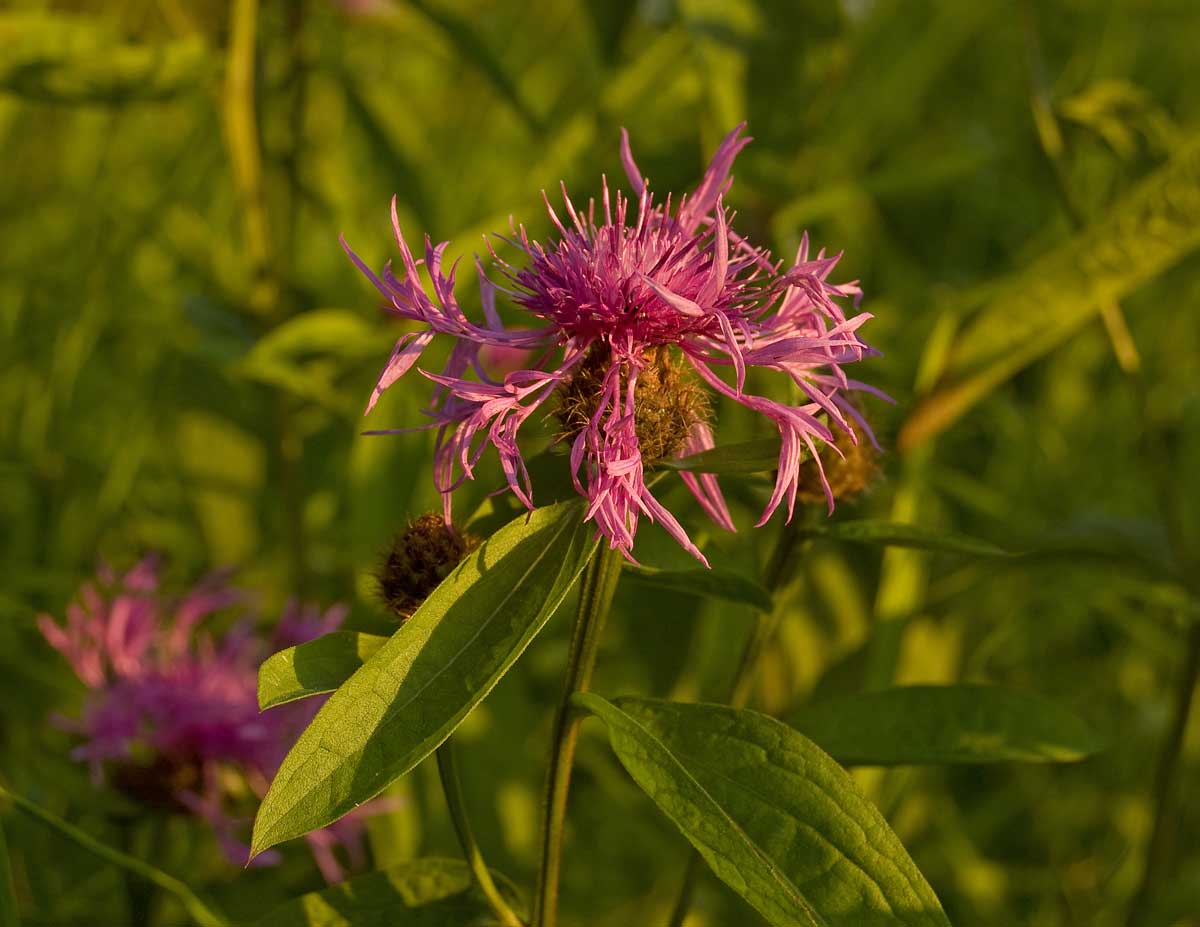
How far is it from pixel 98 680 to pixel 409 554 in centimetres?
67

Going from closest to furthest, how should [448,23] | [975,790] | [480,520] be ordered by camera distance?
1. [480,520]
2. [448,23]
3. [975,790]

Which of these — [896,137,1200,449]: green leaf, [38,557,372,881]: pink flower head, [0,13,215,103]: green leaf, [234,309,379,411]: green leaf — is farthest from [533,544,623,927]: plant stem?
[0,13,215,103]: green leaf

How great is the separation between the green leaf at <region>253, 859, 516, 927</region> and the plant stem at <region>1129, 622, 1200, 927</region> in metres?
0.80

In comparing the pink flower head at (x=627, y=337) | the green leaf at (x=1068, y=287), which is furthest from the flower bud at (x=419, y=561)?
the green leaf at (x=1068, y=287)

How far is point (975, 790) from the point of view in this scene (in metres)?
1.87

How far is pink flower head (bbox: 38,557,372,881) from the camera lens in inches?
47.4

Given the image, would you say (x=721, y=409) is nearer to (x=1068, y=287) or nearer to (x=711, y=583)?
(x=1068, y=287)

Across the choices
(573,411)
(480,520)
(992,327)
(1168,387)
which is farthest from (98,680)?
(1168,387)

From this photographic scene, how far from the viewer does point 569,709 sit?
702mm

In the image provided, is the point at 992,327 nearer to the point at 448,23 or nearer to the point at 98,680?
the point at 448,23

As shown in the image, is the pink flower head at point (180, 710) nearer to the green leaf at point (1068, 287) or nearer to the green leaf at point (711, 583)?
the green leaf at point (711, 583)

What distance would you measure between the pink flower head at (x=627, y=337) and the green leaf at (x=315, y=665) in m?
0.11

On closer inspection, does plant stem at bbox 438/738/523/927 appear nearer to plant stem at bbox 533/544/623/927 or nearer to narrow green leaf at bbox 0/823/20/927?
plant stem at bbox 533/544/623/927

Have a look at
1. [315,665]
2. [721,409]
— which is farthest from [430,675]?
[721,409]
